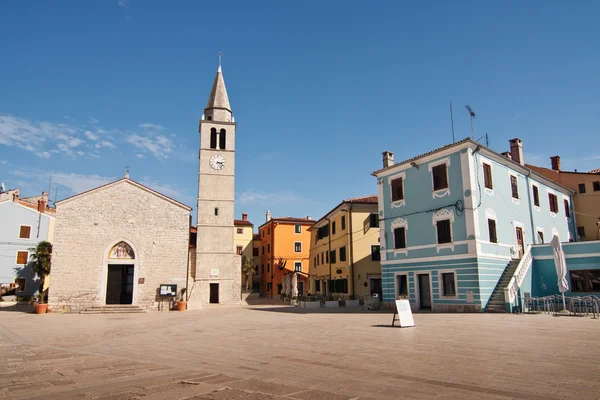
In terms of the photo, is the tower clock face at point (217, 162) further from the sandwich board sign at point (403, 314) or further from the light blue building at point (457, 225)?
the sandwich board sign at point (403, 314)

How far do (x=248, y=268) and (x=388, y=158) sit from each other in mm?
33074

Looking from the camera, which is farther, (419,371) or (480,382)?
(419,371)

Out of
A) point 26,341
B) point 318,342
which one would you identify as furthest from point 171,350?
point 26,341

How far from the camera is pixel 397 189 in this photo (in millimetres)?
25984

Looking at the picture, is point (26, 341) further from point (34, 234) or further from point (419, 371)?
point (34, 234)

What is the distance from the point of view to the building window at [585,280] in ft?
69.6

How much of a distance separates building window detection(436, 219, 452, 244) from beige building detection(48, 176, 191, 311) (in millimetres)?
18534

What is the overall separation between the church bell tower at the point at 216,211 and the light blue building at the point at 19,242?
18.5m

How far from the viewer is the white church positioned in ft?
96.0

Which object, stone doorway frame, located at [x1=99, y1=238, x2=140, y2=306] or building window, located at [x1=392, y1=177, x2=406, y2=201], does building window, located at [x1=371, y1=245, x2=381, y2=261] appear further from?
stone doorway frame, located at [x1=99, y1=238, x2=140, y2=306]

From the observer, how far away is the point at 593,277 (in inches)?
840

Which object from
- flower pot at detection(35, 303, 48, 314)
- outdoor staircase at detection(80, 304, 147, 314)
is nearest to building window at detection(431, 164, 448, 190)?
outdoor staircase at detection(80, 304, 147, 314)

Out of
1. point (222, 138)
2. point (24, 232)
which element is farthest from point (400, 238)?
point (24, 232)

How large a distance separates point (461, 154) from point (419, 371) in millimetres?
16943
